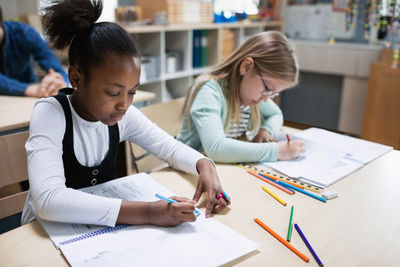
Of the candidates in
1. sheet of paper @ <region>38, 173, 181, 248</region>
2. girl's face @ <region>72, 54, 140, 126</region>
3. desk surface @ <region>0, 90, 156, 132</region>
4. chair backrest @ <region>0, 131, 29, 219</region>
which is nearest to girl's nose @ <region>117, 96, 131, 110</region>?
girl's face @ <region>72, 54, 140, 126</region>

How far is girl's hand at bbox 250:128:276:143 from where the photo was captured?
1363 millimetres

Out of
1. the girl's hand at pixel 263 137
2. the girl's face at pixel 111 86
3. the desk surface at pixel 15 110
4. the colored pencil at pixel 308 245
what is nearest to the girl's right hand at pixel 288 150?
the girl's hand at pixel 263 137

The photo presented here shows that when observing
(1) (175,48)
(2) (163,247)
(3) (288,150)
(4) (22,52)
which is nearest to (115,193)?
(2) (163,247)

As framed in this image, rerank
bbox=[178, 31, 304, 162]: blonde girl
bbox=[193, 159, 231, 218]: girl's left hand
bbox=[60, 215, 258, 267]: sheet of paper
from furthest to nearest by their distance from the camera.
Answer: bbox=[178, 31, 304, 162]: blonde girl
bbox=[193, 159, 231, 218]: girl's left hand
bbox=[60, 215, 258, 267]: sheet of paper

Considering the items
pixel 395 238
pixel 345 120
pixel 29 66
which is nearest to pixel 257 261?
pixel 395 238

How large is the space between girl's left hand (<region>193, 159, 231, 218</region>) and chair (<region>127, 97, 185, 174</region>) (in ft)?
1.16

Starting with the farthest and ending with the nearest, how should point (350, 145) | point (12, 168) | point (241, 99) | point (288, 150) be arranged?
point (241, 99) < point (350, 145) < point (288, 150) < point (12, 168)

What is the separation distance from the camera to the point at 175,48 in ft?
10.8

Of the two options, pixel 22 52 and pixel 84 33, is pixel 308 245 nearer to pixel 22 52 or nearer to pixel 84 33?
pixel 84 33

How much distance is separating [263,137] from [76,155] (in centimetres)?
71

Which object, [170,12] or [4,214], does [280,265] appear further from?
[170,12]

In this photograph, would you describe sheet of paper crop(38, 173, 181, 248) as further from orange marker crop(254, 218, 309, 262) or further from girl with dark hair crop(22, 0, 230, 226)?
orange marker crop(254, 218, 309, 262)

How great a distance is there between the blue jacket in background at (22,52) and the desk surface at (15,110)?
0.99 ft

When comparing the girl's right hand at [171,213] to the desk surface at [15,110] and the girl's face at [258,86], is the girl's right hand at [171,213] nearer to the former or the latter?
the girl's face at [258,86]
